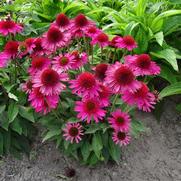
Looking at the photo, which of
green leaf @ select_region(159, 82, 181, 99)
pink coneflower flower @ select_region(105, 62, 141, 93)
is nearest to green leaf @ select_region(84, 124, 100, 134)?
pink coneflower flower @ select_region(105, 62, 141, 93)

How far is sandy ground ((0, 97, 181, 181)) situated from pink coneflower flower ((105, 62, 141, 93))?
0.74 metres

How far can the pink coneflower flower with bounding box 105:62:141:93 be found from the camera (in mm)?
1973

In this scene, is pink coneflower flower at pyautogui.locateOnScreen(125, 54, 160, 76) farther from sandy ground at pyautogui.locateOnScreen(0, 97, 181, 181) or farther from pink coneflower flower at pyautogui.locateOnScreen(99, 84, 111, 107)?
sandy ground at pyautogui.locateOnScreen(0, 97, 181, 181)

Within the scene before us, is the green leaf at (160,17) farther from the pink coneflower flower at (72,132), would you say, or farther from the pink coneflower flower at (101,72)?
the pink coneflower flower at (72,132)

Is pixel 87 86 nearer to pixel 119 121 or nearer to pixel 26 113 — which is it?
pixel 119 121

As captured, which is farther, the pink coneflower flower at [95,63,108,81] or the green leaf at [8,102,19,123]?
the green leaf at [8,102,19,123]

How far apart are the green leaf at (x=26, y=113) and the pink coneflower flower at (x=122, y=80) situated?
2.28 feet

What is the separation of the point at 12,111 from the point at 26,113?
3.6 inches

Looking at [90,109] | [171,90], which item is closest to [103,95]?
[90,109]

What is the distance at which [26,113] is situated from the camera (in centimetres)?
250

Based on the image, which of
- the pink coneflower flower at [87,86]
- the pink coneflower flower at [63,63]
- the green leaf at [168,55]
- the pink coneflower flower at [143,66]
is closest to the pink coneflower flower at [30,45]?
the pink coneflower flower at [63,63]

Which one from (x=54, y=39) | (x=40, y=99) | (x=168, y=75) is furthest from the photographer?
(x=168, y=75)

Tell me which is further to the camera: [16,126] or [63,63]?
[16,126]

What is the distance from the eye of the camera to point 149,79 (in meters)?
2.97
